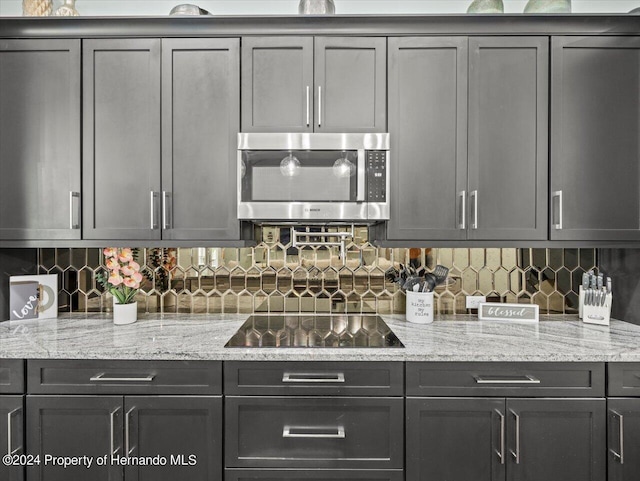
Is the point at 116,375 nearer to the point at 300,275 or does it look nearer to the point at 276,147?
the point at 300,275

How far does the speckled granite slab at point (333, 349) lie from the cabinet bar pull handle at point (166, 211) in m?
0.52

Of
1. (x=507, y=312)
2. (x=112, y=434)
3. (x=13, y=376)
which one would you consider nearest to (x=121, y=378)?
(x=112, y=434)

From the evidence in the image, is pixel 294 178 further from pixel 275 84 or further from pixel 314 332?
pixel 314 332

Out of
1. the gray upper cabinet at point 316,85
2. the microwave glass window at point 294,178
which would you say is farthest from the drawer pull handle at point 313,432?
the gray upper cabinet at point 316,85

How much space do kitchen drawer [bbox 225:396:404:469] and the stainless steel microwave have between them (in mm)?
819

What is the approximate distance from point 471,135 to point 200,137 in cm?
131

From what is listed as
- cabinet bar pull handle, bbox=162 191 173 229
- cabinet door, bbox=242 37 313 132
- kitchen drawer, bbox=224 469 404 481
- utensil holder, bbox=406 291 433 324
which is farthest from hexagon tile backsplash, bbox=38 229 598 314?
kitchen drawer, bbox=224 469 404 481

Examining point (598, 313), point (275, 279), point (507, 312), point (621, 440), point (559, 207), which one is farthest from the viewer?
point (275, 279)

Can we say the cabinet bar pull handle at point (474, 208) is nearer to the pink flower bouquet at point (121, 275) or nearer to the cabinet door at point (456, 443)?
the cabinet door at point (456, 443)

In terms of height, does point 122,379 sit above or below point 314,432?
above

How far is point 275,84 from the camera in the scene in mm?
1790

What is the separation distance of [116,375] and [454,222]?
1.63m

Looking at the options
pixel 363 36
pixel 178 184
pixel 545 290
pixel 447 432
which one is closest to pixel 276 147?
pixel 178 184

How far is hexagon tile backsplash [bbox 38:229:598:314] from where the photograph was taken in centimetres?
213
